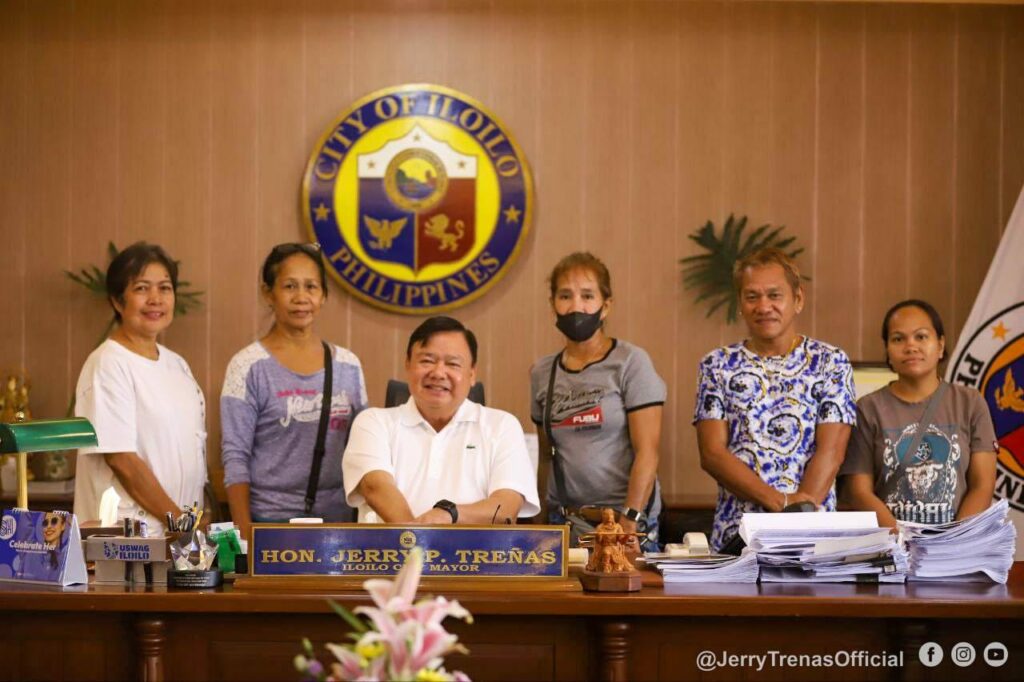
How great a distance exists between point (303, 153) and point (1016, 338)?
318 cm

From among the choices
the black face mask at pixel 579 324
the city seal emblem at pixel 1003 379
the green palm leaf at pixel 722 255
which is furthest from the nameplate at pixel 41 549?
the city seal emblem at pixel 1003 379

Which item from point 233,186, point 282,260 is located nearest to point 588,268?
point 282,260

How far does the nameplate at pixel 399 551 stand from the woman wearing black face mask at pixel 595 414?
1.10 meters

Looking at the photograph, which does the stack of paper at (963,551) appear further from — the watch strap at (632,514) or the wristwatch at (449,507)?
the wristwatch at (449,507)

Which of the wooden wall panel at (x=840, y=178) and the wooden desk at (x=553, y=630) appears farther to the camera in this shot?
the wooden wall panel at (x=840, y=178)

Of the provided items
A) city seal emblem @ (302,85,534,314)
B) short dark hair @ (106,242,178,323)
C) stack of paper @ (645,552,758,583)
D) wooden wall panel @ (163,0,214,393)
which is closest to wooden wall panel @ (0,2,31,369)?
wooden wall panel @ (163,0,214,393)

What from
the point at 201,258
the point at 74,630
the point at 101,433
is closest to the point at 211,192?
the point at 201,258

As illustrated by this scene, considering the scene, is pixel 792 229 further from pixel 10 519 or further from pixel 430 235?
pixel 10 519

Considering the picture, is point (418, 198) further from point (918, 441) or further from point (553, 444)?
point (918, 441)

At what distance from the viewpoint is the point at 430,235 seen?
521 centimetres

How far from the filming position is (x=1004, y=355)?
185 inches

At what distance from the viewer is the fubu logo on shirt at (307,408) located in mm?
3555

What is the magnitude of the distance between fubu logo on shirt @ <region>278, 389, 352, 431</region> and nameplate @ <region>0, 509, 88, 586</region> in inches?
41.5

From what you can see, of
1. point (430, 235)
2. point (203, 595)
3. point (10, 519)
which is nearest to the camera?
point (203, 595)
